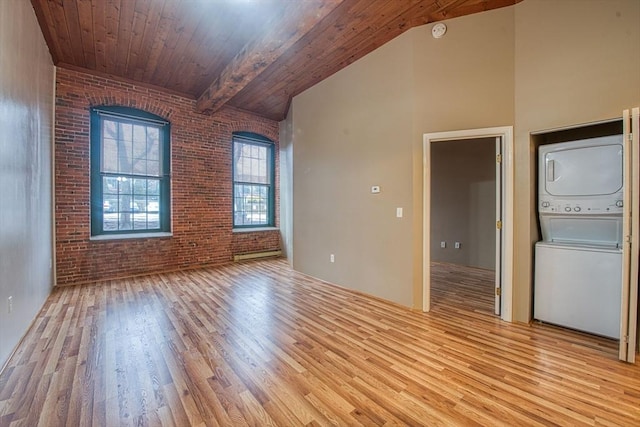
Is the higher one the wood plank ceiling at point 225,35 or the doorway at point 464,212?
the wood plank ceiling at point 225,35

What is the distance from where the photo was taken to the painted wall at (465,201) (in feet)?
16.3

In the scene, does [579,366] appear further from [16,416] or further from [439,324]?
[16,416]

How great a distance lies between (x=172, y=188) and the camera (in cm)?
→ 490

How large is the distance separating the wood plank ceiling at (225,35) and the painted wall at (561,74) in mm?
486

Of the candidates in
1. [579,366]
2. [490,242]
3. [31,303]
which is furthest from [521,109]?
[31,303]

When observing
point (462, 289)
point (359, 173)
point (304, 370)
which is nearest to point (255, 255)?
point (359, 173)

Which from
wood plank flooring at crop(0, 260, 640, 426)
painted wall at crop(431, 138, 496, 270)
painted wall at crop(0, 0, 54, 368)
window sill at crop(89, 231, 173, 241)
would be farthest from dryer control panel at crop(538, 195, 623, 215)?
window sill at crop(89, 231, 173, 241)

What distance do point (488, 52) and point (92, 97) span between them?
5.39 m

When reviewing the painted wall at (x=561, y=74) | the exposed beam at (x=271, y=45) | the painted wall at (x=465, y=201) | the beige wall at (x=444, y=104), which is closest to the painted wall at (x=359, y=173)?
the beige wall at (x=444, y=104)

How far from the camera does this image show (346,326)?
271 centimetres

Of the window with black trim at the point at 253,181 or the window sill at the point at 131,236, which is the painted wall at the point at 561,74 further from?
the window sill at the point at 131,236

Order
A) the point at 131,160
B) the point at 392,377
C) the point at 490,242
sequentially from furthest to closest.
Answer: the point at 490,242
the point at 131,160
the point at 392,377

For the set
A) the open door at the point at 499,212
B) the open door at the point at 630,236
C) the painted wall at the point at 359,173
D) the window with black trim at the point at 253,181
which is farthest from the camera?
the window with black trim at the point at 253,181

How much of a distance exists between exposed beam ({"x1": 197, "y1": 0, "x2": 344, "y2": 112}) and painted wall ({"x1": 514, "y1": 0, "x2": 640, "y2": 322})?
1.95 m
